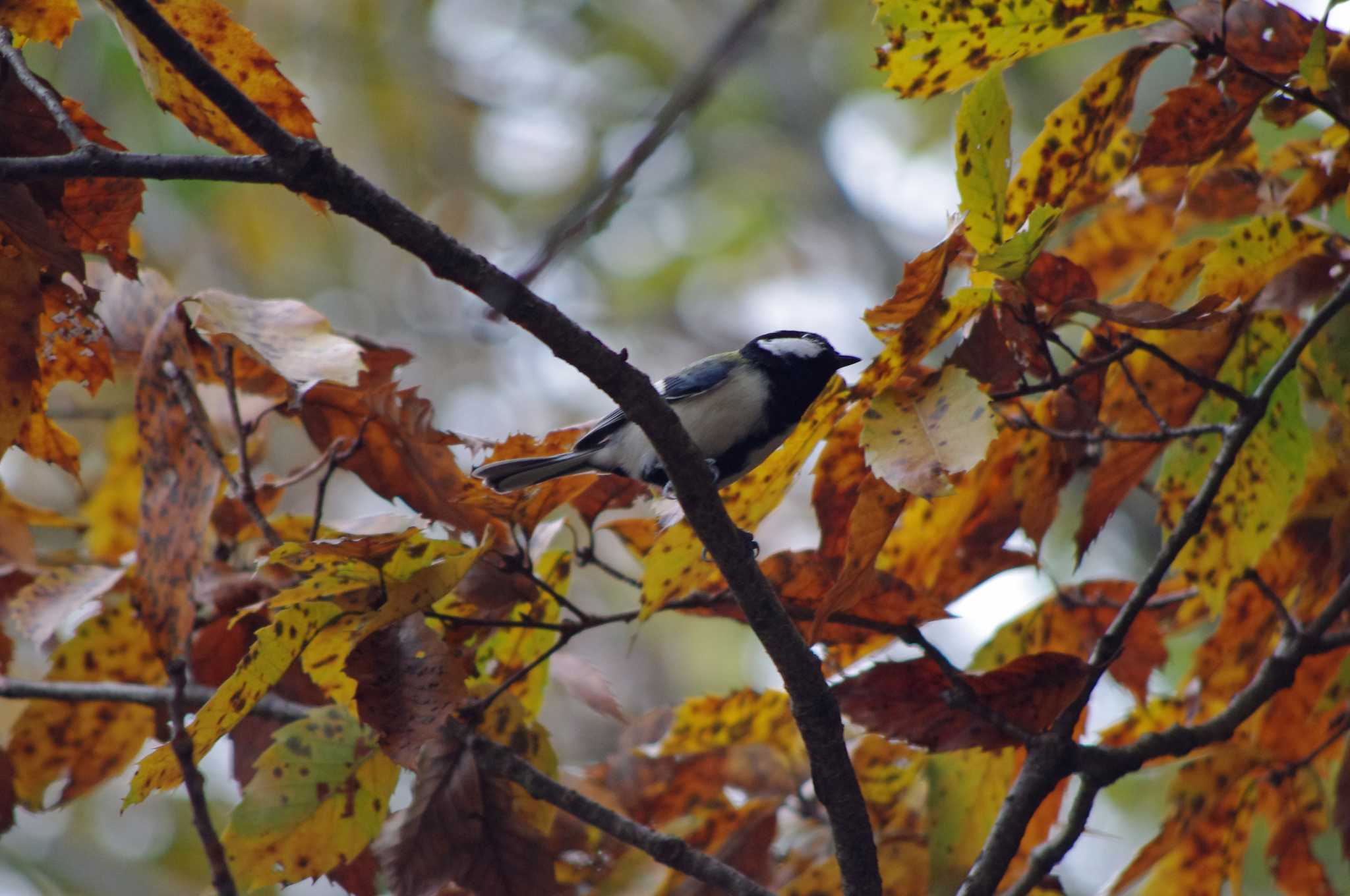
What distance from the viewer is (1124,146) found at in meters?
2.33

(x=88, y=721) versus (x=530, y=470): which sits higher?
(x=530, y=470)

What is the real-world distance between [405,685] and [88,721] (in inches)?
44.9

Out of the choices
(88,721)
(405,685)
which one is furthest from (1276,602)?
(88,721)

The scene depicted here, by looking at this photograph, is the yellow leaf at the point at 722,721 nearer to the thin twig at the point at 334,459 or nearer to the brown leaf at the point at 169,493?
the thin twig at the point at 334,459

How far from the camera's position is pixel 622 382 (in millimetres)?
1562

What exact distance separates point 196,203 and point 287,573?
703 centimetres

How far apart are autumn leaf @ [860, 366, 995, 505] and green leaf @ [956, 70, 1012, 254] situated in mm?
216

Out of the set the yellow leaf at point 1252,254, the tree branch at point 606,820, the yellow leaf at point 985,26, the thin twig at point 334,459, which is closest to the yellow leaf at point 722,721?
the tree branch at point 606,820

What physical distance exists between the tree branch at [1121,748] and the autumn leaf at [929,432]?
52 cm

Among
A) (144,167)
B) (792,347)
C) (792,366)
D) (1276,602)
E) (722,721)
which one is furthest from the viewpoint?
(792,347)

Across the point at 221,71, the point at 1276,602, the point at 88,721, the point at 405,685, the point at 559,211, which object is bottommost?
the point at 405,685

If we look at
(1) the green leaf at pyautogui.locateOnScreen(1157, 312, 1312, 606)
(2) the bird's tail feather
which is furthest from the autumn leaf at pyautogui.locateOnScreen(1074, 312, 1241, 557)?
(2) the bird's tail feather

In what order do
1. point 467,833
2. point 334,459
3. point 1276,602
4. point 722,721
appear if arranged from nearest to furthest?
point 467,833
point 1276,602
point 334,459
point 722,721

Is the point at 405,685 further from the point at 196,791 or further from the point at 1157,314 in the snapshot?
the point at 1157,314
